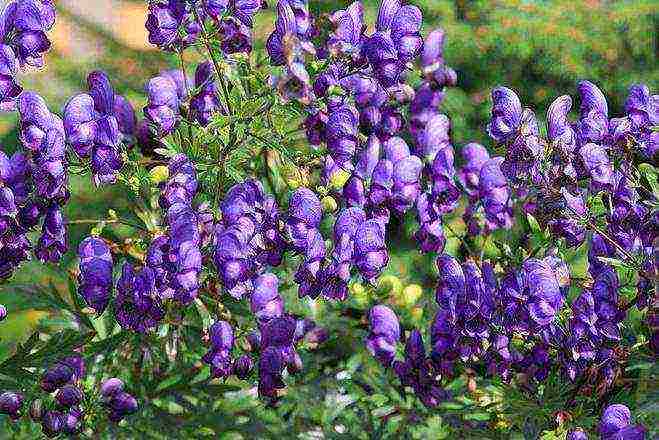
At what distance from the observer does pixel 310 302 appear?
6.82ft

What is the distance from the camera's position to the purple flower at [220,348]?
1565 millimetres

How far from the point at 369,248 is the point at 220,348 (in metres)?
0.28

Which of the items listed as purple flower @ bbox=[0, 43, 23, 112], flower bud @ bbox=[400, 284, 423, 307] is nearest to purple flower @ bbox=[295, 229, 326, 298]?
purple flower @ bbox=[0, 43, 23, 112]

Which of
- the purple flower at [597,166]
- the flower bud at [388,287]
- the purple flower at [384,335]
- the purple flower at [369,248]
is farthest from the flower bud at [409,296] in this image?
the purple flower at [597,166]

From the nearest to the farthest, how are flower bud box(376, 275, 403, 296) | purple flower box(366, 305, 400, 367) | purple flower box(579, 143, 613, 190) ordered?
purple flower box(579, 143, 613, 190), purple flower box(366, 305, 400, 367), flower bud box(376, 275, 403, 296)

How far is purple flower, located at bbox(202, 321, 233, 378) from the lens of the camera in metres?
1.57

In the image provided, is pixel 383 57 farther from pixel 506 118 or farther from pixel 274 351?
pixel 274 351

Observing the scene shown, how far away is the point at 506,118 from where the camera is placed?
59.1 inches

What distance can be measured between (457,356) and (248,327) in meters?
0.37

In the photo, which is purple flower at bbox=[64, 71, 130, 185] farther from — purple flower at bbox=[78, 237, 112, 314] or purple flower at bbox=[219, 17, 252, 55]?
purple flower at bbox=[219, 17, 252, 55]

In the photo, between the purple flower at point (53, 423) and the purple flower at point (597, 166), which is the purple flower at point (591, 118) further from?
the purple flower at point (53, 423)

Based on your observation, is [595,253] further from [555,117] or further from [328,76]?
[328,76]

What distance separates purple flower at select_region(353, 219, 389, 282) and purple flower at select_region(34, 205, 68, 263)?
1.44 feet

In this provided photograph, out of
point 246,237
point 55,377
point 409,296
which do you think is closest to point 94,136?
point 246,237
